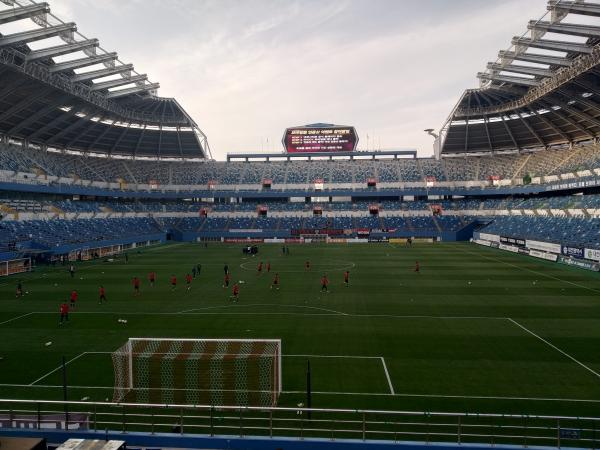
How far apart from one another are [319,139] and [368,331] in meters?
74.6

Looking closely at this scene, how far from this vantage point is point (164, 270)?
44875 mm

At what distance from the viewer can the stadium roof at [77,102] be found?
136 ft

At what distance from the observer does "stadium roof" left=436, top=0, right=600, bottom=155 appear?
43188 mm

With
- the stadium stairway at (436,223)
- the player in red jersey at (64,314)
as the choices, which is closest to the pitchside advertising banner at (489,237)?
the stadium stairway at (436,223)

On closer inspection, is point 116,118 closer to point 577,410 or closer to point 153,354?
point 153,354

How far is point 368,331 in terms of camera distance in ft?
72.4

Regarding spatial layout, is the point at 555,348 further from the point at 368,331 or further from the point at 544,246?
the point at 544,246

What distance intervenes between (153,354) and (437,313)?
17224mm

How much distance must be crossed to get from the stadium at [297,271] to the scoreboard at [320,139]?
0.44 m

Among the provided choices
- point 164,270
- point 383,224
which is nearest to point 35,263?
point 164,270

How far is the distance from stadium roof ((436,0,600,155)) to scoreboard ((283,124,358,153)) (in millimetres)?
20207

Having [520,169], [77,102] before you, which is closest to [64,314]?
[77,102]

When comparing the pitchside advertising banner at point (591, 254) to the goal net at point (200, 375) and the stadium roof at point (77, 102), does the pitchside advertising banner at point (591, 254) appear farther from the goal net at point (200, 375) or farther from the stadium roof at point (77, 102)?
the stadium roof at point (77, 102)

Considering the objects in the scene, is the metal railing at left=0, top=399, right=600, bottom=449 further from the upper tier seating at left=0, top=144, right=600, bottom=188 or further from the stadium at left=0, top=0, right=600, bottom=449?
the upper tier seating at left=0, top=144, right=600, bottom=188
